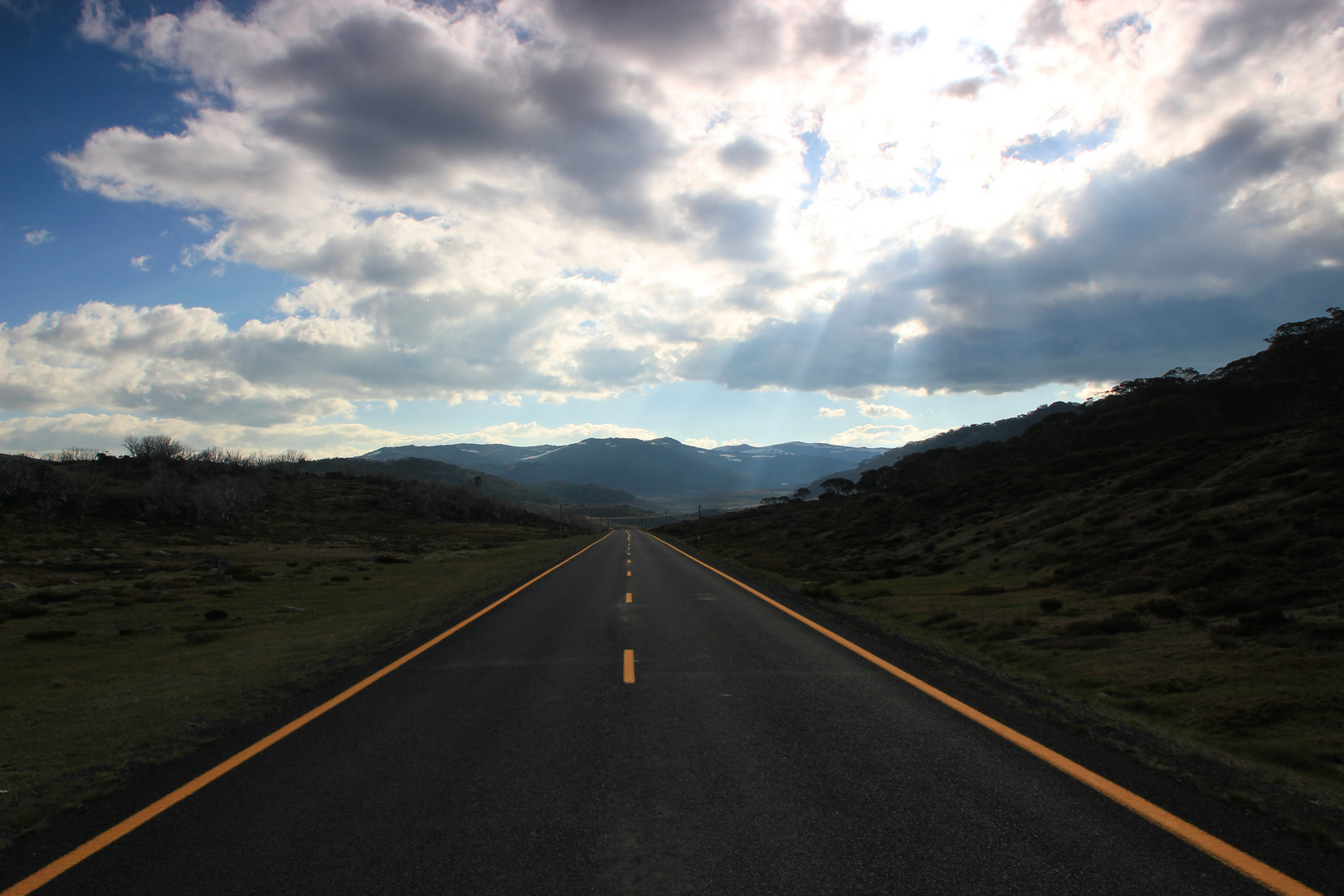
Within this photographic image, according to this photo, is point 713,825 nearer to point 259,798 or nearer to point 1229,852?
point 1229,852

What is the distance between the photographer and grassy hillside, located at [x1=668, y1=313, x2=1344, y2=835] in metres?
7.07

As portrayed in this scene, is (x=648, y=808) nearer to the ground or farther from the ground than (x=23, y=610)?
farther from the ground

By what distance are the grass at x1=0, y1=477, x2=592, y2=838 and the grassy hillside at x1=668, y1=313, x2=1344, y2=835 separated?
10495 mm

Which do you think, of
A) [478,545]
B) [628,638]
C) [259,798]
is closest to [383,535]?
[478,545]

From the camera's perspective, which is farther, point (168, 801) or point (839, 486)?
point (839, 486)

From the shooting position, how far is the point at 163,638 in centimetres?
1521

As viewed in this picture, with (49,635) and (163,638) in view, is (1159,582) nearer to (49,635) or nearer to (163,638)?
(163,638)

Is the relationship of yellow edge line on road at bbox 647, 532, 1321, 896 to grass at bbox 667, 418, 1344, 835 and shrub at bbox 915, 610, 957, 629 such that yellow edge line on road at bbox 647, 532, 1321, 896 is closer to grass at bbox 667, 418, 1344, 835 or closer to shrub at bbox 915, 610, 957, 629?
grass at bbox 667, 418, 1344, 835

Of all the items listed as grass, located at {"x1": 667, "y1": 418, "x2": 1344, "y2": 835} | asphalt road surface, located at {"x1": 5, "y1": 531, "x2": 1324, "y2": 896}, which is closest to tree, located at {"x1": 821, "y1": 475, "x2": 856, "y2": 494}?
grass, located at {"x1": 667, "y1": 418, "x2": 1344, "y2": 835}

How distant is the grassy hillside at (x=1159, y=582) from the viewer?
7074mm

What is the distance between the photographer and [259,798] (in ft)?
16.0

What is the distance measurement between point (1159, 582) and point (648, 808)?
51.6 ft

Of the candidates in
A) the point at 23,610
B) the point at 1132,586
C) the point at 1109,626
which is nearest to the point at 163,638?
the point at 23,610

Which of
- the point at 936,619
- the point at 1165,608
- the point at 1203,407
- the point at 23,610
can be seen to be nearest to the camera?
the point at 1165,608
